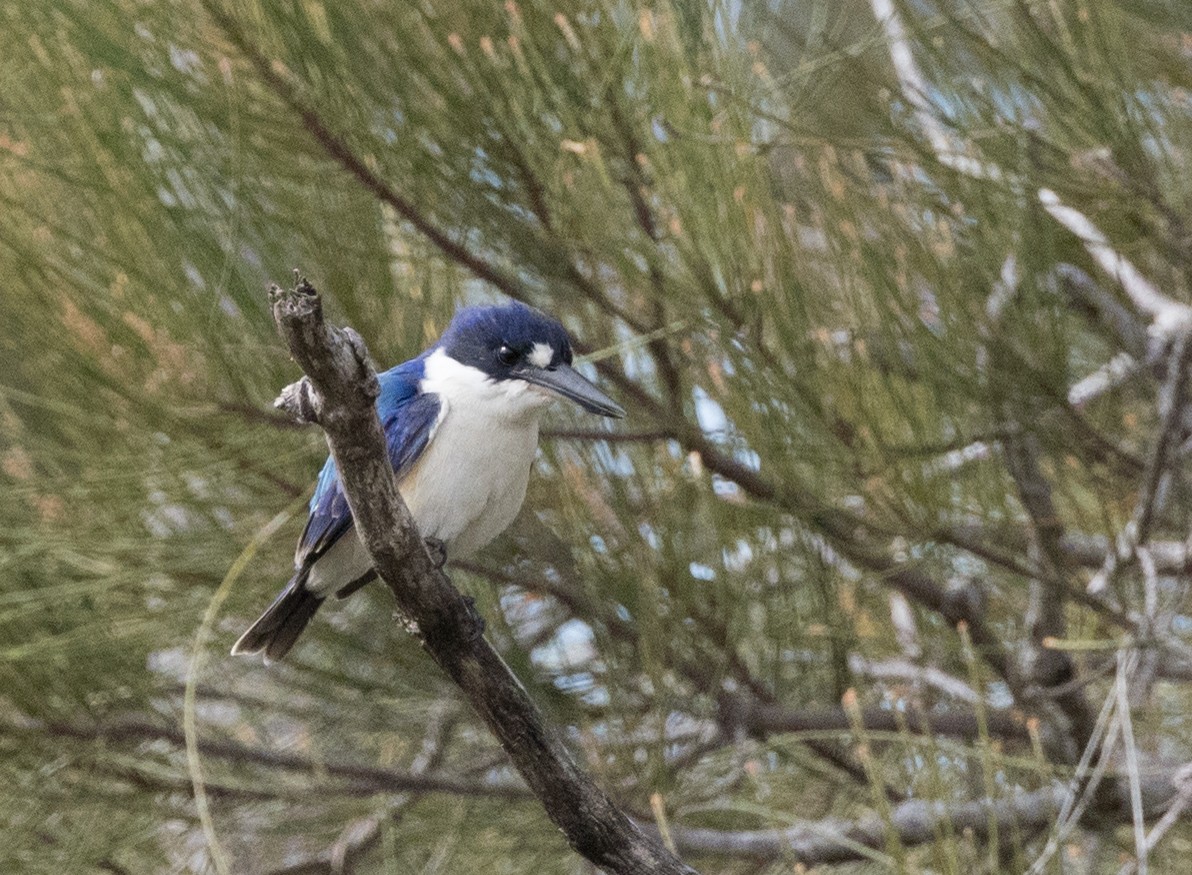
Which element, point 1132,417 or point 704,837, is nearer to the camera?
point 704,837

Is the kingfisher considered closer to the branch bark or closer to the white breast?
the white breast

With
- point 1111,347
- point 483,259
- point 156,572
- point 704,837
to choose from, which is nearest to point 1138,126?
point 1111,347

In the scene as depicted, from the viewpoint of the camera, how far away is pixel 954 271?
1.88 meters

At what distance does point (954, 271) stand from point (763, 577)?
492 millimetres

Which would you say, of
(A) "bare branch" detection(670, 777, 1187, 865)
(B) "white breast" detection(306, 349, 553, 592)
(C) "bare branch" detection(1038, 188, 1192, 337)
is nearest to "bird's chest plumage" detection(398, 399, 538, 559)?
(B) "white breast" detection(306, 349, 553, 592)

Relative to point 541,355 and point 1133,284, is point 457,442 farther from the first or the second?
point 1133,284

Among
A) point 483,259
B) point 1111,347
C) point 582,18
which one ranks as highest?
point 582,18

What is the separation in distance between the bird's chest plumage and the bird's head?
0.05 m

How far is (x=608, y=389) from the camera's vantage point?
2.14 m

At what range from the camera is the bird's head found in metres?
1.88

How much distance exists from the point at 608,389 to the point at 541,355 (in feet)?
0.83

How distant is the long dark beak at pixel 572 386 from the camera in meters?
1.80

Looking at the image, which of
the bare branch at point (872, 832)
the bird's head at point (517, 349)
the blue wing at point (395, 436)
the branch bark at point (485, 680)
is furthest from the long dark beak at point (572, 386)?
the bare branch at point (872, 832)

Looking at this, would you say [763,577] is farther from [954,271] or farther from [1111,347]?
[1111,347]
